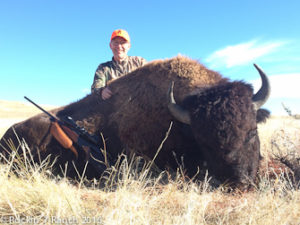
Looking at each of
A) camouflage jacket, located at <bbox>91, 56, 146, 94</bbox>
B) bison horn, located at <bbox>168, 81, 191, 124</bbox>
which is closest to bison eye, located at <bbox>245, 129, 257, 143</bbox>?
bison horn, located at <bbox>168, 81, 191, 124</bbox>

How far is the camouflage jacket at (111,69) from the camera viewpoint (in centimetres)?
571

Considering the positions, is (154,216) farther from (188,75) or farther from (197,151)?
(188,75)

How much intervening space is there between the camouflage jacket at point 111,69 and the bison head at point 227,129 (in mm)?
2682

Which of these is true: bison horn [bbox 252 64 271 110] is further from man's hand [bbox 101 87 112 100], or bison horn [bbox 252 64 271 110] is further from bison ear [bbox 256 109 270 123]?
man's hand [bbox 101 87 112 100]

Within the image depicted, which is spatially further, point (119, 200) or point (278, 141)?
point (278, 141)

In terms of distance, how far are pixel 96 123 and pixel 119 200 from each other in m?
2.78

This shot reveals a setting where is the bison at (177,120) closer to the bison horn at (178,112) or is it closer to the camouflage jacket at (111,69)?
the bison horn at (178,112)

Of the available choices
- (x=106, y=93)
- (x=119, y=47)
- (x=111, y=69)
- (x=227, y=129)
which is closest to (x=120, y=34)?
(x=119, y=47)

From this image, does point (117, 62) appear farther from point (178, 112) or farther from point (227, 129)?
point (227, 129)

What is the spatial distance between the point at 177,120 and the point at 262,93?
1469 millimetres

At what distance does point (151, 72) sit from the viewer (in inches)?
185

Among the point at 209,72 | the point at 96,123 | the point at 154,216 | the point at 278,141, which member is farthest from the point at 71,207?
the point at 278,141

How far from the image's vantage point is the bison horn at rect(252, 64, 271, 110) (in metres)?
3.76

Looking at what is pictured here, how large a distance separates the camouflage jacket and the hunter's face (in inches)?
7.0
